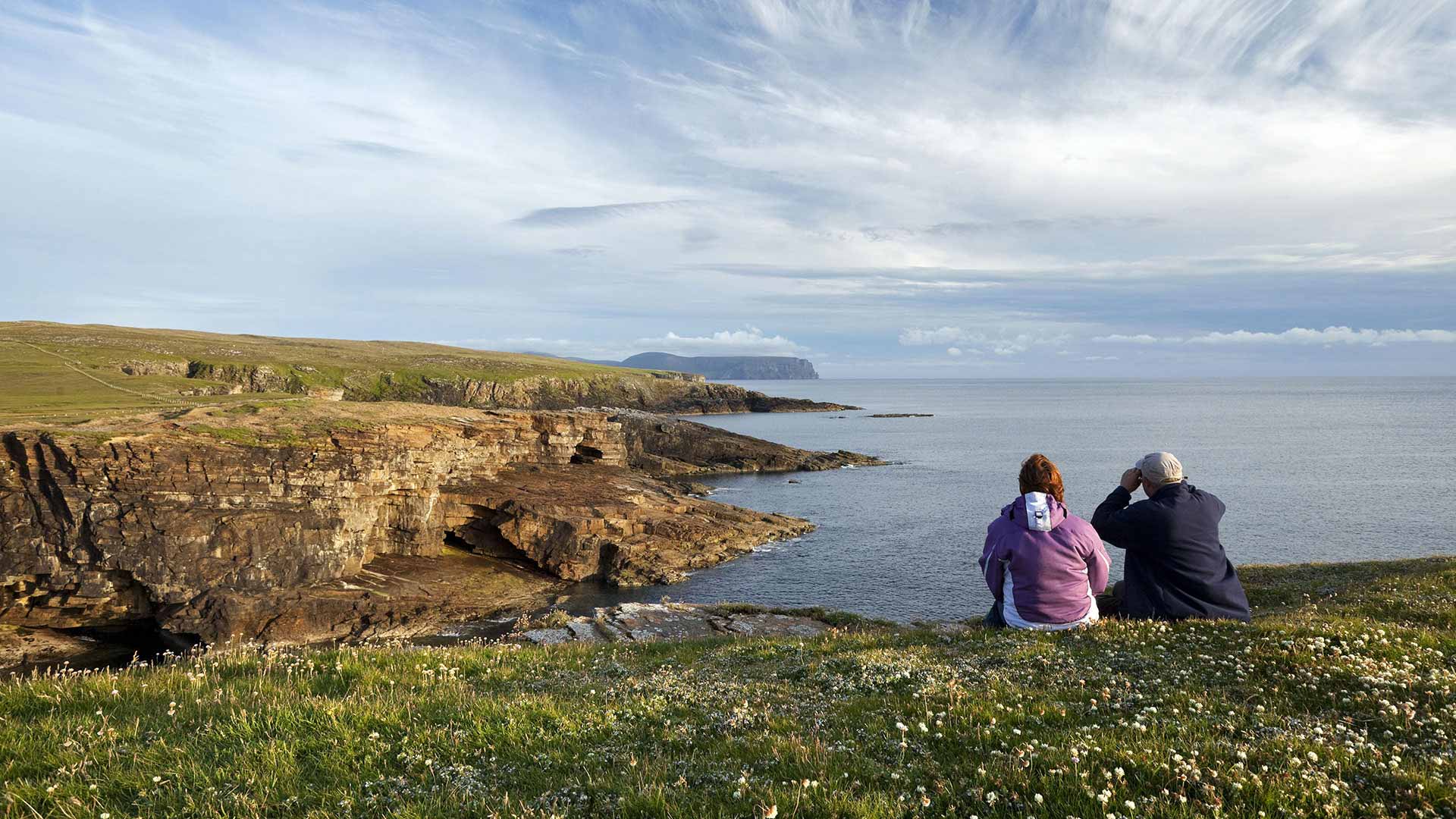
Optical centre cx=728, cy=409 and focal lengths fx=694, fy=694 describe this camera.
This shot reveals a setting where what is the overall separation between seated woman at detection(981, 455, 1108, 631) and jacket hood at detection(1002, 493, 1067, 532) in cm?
1

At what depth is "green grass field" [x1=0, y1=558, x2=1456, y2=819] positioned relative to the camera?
4895mm

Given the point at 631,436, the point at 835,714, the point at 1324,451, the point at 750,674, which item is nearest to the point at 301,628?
the point at 750,674

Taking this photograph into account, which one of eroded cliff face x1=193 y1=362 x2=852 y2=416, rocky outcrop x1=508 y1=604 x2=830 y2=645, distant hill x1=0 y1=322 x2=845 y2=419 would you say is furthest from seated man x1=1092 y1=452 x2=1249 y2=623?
eroded cliff face x1=193 y1=362 x2=852 y2=416

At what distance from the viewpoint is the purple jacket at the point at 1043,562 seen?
9820 millimetres

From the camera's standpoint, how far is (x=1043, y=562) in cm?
1024

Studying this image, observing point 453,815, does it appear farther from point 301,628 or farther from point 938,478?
point 938,478

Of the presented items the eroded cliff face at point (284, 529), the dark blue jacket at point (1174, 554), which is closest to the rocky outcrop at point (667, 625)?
the eroded cliff face at point (284, 529)

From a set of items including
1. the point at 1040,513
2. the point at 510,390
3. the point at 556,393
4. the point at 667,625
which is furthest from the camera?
the point at 556,393

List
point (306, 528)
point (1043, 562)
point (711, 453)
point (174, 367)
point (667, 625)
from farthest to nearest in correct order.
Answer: point (174, 367) → point (711, 453) → point (306, 528) → point (667, 625) → point (1043, 562)

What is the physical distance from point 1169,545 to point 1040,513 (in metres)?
2.24

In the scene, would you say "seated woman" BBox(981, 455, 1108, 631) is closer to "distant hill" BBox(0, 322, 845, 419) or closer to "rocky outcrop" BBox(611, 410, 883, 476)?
"distant hill" BBox(0, 322, 845, 419)

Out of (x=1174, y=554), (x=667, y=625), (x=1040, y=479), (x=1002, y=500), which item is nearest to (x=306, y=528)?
(x=667, y=625)

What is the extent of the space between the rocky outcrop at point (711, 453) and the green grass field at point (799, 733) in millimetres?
87688

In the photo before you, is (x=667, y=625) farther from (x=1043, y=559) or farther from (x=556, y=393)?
(x=556, y=393)
